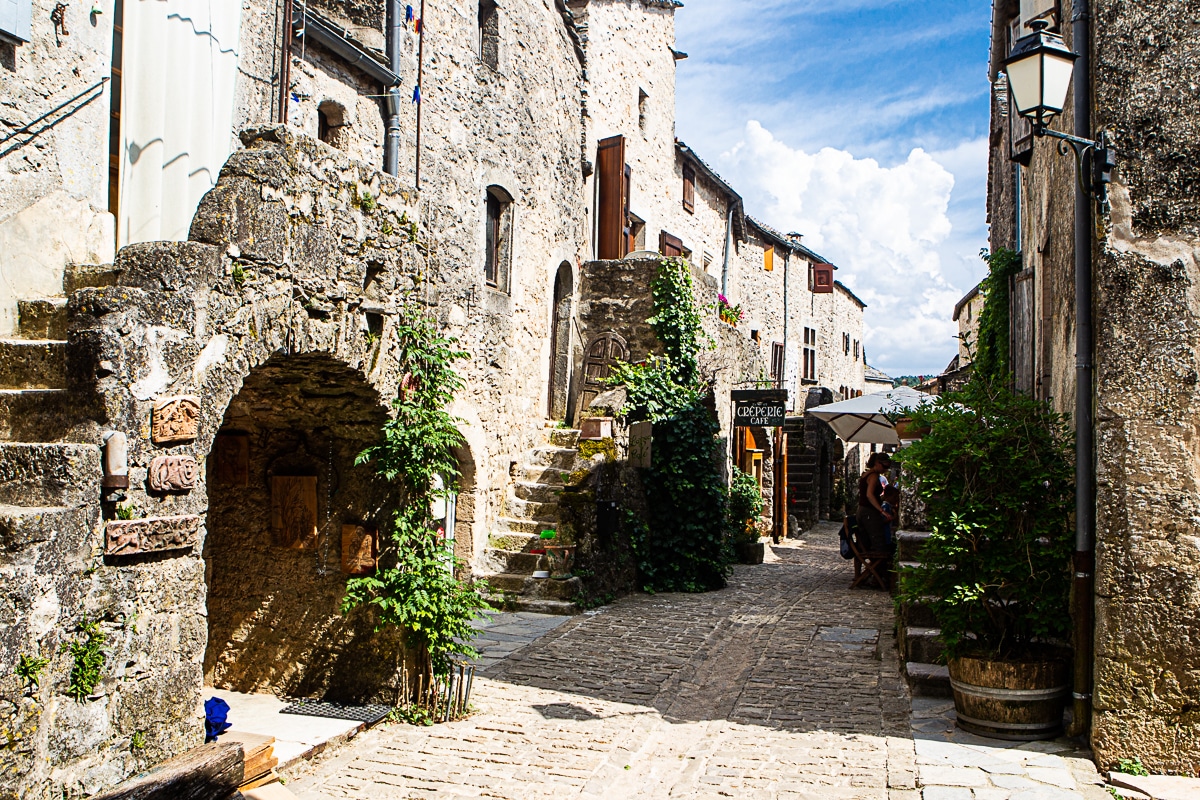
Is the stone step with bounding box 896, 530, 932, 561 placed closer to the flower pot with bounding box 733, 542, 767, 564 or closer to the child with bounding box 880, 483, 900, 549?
the child with bounding box 880, 483, 900, 549

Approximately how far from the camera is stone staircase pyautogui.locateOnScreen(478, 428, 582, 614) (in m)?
10.3

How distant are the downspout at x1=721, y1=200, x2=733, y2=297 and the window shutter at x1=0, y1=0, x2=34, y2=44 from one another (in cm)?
1874

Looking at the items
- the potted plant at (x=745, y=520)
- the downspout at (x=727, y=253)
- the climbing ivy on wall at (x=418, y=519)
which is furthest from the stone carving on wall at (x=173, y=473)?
the downspout at (x=727, y=253)

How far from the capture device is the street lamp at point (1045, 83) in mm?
4969

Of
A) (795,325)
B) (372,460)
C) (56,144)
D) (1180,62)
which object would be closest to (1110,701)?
(1180,62)

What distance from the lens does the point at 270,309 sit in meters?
4.88

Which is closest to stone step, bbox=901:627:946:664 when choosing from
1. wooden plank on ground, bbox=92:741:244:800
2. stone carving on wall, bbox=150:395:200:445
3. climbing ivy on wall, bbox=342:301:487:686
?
climbing ivy on wall, bbox=342:301:487:686

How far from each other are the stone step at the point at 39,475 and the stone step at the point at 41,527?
1.7 inches

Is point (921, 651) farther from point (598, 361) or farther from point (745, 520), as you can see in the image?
point (745, 520)

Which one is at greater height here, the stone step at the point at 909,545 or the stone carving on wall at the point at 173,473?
the stone carving on wall at the point at 173,473

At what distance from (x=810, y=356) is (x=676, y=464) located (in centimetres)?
1917

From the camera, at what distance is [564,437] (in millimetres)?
13594

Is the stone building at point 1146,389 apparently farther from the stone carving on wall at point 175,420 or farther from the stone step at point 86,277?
the stone step at point 86,277

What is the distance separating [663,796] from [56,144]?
5693 millimetres
